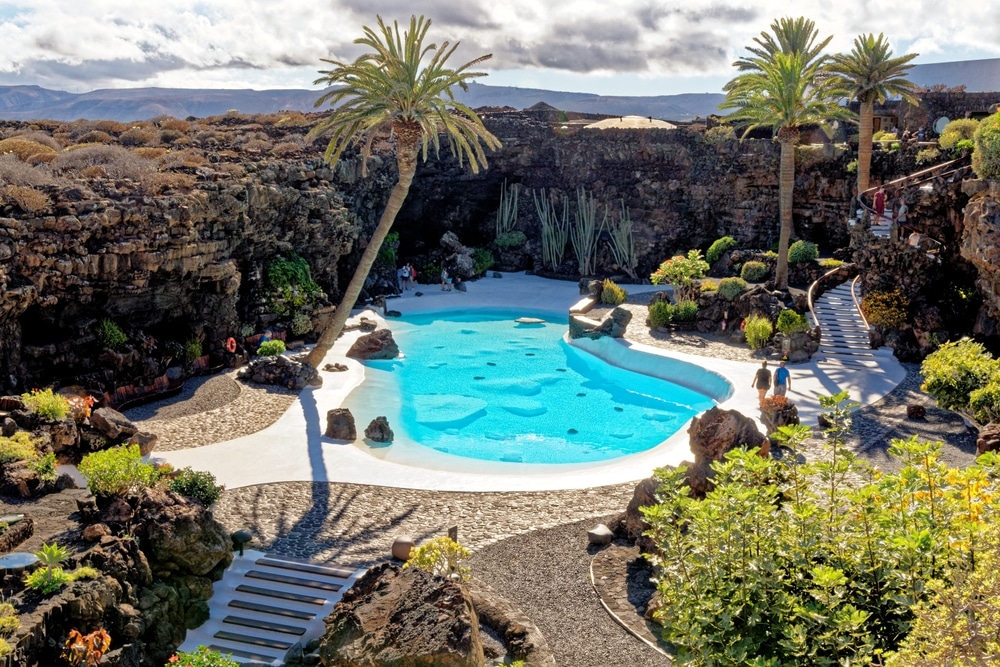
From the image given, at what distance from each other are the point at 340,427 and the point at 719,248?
23042 millimetres

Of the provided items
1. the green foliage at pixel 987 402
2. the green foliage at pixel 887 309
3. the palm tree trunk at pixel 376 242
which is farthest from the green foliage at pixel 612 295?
the green foliage at pixel 987 402

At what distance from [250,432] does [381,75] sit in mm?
9821

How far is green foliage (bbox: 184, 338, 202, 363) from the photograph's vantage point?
25.0m

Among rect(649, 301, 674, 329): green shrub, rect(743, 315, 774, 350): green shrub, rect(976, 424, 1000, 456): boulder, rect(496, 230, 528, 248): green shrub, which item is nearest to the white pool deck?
rect(743, 315, 774, 350): green shrub

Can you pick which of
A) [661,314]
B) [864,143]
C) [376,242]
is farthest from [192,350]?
[864,143]

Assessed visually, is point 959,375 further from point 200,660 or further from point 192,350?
point 192,350

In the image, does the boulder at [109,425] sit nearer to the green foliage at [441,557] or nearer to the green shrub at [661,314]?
the green foliage at [441,557]

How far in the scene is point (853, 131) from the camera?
46.3 meters

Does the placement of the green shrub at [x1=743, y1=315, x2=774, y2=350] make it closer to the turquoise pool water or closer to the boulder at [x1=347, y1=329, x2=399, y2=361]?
the turquoise pool water

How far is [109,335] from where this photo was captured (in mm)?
22922

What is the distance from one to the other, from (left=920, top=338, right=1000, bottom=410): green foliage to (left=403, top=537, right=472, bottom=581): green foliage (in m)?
12.8

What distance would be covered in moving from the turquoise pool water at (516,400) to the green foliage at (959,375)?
6.57 m

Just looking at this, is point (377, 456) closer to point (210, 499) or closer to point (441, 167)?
point (210, 499)

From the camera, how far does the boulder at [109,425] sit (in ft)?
59.8
